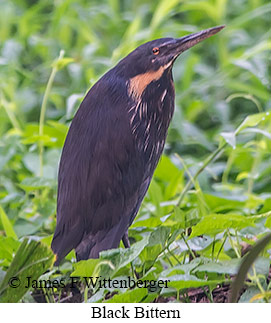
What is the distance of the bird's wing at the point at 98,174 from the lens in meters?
1.00

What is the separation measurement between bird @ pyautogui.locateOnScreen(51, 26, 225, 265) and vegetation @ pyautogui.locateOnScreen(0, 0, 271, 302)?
0.07 metres

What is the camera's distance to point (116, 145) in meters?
0.99

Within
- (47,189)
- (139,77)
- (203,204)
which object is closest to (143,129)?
(139,77)

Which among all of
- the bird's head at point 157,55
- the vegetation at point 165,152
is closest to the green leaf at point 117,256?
the vegetation at point 165,152

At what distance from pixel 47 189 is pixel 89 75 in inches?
25.9

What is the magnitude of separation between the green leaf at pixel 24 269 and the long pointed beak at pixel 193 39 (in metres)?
0.37

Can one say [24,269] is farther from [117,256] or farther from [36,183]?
[36,183]

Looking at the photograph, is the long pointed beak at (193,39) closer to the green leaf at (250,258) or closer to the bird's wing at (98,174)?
the bird's wing at (98,174)

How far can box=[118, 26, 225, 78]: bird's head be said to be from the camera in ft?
3.28

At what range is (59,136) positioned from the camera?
163 cm

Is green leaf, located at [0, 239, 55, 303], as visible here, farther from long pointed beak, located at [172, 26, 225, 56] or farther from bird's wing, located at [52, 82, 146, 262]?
long pointed beak, located at [172, 26, 225, 56]

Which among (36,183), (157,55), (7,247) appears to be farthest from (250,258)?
(36,183)

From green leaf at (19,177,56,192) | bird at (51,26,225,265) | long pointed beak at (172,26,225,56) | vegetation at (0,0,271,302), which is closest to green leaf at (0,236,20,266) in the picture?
vegetation at (0,0,271,302)

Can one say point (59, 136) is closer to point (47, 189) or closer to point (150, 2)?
point (47, 189)
